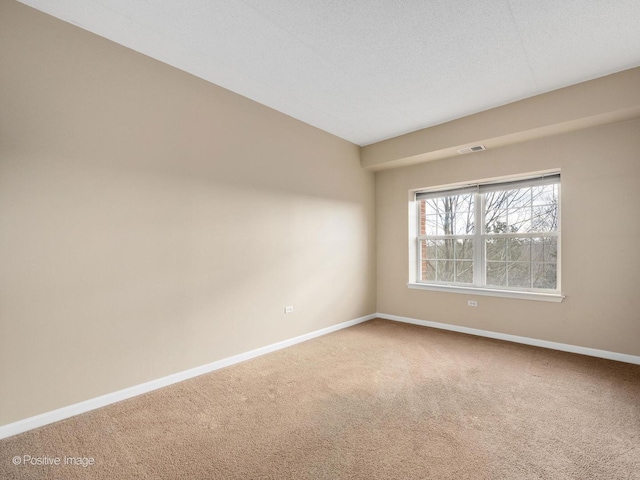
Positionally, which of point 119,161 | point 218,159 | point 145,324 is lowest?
point 145,324

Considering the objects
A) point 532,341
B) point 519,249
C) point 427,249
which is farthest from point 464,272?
point 532,341

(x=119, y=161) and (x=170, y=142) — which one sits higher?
(x=170, y=142)

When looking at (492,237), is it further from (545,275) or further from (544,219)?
(545,275)

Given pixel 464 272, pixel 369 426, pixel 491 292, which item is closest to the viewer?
pixel 369 426

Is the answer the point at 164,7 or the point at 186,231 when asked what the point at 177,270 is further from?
the point at 164,7

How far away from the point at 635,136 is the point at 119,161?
4954 mm

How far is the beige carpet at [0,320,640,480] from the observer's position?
5.41 feet

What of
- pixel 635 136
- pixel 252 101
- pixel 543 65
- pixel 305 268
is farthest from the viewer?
pixel 305 268

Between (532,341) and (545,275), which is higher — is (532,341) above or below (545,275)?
below

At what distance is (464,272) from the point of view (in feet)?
14.4

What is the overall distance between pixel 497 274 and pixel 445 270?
715 millimetres

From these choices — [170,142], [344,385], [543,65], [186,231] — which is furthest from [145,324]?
[543,65]

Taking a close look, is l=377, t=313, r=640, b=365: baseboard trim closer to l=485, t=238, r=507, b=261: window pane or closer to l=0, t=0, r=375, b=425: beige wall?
l=485, t=238, r=507, b=261: window pane

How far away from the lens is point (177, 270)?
9.05ft
